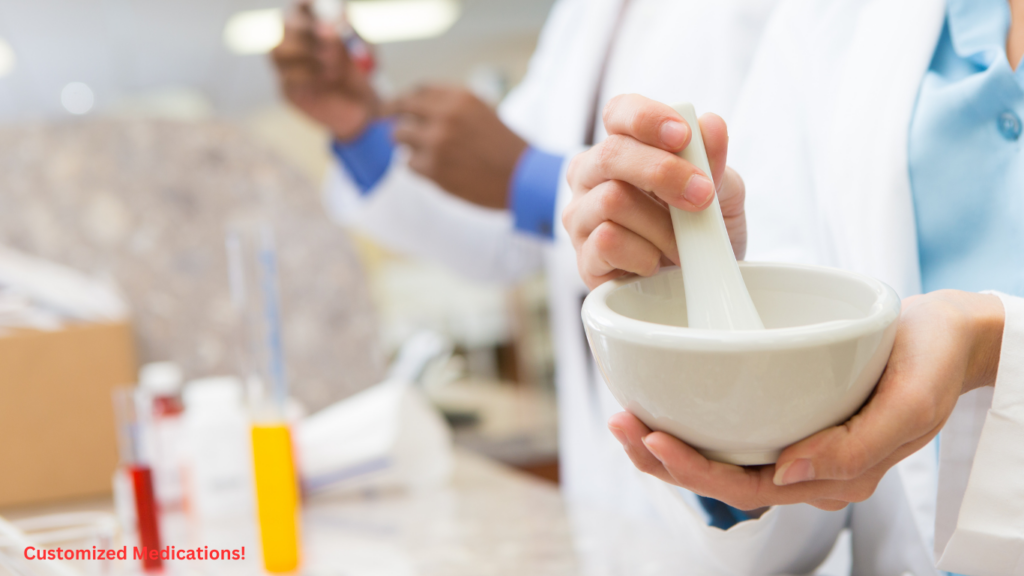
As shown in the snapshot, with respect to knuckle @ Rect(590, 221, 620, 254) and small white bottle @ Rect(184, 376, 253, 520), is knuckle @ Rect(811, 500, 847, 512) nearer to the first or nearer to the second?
knuckle @ Rect(590, 221, 620, 254)

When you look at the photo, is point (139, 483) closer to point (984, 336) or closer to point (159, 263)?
point (159, 263)

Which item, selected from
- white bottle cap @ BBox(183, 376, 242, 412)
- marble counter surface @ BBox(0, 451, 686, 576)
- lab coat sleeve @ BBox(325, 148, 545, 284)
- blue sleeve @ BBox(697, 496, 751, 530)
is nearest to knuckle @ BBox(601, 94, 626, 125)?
blue sleeve @ BBox(697, 496, 751, 530)

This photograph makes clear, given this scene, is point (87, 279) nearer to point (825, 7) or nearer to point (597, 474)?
point (597, 474)

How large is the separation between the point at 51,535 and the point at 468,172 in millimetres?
651

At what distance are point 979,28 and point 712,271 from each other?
316mm

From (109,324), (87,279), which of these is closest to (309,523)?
(109,324)

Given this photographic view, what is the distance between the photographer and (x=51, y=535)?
0.65 meters

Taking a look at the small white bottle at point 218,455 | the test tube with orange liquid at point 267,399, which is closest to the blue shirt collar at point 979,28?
the test tube with orange liquid at point 267,399

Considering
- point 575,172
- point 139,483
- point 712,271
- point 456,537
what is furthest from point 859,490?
point 139,483

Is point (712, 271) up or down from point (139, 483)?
up

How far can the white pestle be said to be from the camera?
427 mm

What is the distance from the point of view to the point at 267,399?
0.77 metres

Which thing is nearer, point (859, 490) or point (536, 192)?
point (859, 490)

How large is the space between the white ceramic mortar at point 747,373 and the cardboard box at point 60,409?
92 cm
